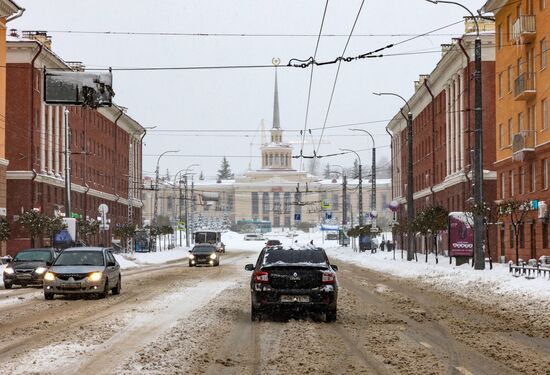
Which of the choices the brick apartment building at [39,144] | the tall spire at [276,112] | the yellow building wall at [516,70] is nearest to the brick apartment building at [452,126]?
the yellow building wall at [516,70]

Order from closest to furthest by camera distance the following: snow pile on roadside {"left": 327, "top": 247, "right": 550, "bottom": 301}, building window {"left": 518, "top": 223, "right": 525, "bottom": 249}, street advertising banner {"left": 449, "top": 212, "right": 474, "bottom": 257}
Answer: snow pile on roadside {"left": 327, "top": 247, "right": 550, "bottom": 301}, street advertising banner {"left": 449, "top": 212, "right": 474, "bottom": 257}, building window {"left": 518, "top": 223, "right": 525, "bottom": 249}

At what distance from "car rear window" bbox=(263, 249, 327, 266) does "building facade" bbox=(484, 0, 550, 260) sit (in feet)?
87.6

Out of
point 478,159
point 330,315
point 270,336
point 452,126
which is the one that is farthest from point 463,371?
point 452,126

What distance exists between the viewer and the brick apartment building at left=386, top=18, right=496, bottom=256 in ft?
193

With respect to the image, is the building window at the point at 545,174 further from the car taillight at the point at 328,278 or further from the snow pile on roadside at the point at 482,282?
the car taillight at the point at 328,278

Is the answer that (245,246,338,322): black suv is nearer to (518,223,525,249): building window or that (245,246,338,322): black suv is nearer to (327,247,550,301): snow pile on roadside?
(327,247,550,301): snow pile on roadside

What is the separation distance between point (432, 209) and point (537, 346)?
126 ft

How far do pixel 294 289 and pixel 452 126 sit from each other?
51.8 meters

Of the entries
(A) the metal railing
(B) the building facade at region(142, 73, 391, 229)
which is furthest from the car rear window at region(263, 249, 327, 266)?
(B) the building facade at region(142, 73, 391, 229)

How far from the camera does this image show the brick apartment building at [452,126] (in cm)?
5872

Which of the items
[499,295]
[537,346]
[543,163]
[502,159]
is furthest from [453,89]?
[537,346]

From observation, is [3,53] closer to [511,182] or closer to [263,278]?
[511,182]

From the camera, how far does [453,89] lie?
65.4 m

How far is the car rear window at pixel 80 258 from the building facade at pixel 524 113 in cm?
2438
